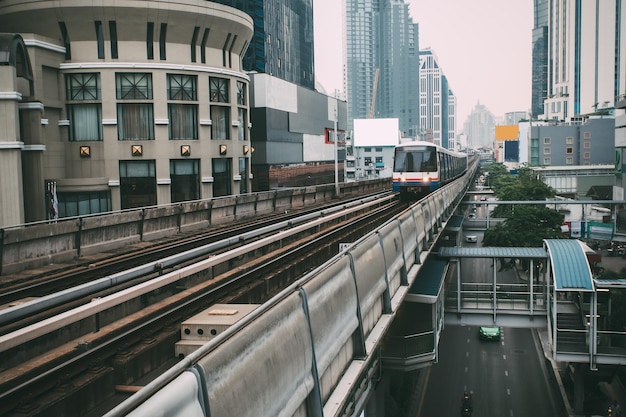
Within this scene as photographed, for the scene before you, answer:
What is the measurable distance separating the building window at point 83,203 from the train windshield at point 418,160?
1640cm

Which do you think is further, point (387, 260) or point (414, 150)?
point (414, 150)

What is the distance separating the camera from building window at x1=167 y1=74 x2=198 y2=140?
35.8 m

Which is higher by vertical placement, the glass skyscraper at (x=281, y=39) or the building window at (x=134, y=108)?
the glass skyscraper at (x=281, y=39)

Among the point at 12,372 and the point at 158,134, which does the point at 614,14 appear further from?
the point at 12,372

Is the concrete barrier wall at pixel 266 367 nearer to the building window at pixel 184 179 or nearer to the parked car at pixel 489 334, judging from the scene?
the building window at pixel 184 179

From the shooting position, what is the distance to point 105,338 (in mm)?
8414

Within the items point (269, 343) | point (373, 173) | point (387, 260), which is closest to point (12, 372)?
point (269, 343)

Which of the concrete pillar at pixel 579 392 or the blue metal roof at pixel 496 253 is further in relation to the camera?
the concrete pillar at pixel 579 392

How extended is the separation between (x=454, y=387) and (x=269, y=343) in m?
32.4

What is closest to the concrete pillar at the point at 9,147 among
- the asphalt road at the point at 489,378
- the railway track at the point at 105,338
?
the railway track at the point at 105,338

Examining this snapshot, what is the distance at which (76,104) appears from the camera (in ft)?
111

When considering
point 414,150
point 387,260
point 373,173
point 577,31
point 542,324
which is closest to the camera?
point 387,260

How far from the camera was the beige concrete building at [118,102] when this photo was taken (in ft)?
103

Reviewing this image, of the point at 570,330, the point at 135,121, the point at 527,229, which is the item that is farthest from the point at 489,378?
the point at 135,121
